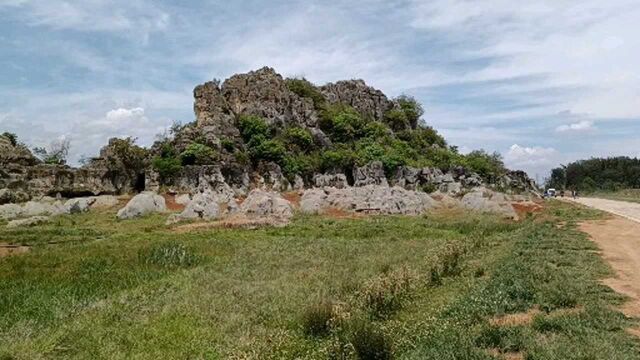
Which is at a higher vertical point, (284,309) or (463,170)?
(463,170)

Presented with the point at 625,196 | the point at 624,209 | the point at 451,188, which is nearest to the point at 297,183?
the point at 451,188

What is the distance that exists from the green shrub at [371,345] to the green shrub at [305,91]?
258 feet

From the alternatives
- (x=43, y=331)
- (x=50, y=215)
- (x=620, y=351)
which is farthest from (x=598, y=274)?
(x=50, y=215)

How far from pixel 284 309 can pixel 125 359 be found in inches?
189

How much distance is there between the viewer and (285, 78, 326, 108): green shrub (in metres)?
89.2

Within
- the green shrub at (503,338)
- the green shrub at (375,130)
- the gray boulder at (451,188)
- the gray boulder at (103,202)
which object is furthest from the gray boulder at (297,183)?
the green shrub at (503,338)

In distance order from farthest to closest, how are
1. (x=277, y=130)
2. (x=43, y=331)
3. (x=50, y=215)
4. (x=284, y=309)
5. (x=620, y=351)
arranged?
(x=277, y=130), (x=50, y=215), (x=284, y=309), (x=43, y=331), (x=620, y=351)

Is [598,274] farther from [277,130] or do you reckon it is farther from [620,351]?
[277,130]

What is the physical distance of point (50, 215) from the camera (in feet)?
167

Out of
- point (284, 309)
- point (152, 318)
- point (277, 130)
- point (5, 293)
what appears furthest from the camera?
point (277, 130)

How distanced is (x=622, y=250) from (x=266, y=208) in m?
27.2

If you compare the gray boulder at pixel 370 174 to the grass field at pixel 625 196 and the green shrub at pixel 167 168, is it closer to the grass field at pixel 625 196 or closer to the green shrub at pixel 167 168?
the green shrub at pixel 167 168

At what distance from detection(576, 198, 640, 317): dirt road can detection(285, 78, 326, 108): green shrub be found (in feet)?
186

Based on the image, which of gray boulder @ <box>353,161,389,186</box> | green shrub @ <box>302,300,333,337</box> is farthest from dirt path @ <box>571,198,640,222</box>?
green shrub @ <box>302,300,333,337</box>
